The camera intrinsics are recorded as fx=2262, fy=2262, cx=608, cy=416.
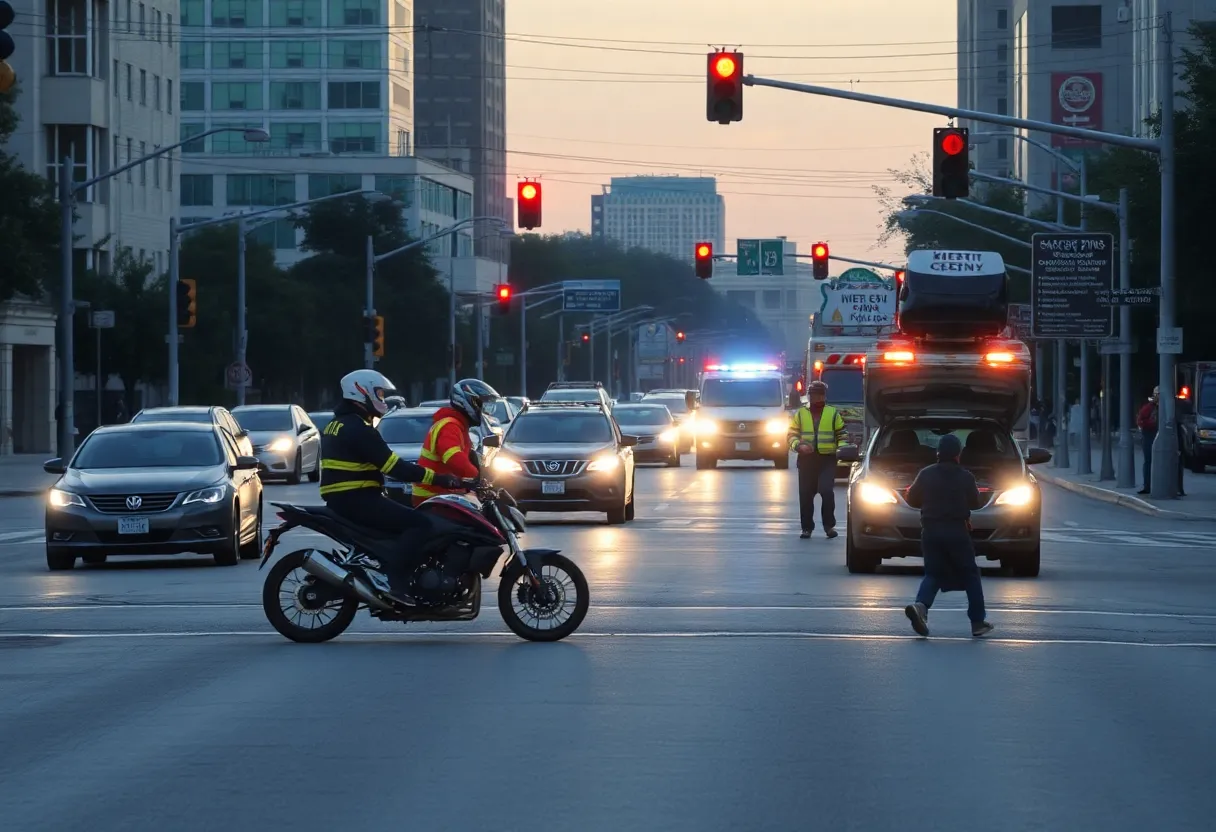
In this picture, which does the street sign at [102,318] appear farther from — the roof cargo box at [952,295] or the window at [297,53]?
the window at [297,53]

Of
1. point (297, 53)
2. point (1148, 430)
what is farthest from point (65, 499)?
point (297, 53)

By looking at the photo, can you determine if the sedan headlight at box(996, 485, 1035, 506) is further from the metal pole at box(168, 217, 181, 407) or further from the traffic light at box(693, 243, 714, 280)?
the metal pole at box(168, 217, 181, 407)

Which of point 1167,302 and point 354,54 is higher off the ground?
point 354,54

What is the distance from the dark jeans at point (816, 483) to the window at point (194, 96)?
126954mm

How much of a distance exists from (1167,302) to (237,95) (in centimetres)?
11958

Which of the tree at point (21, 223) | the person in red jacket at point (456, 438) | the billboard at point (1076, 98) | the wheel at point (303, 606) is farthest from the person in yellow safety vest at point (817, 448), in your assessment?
the billboard at point (1076, 98)

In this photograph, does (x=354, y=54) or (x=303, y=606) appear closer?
(x=303, y=606)

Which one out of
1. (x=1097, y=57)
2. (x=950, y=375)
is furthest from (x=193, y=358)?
(x=1097, y=57)

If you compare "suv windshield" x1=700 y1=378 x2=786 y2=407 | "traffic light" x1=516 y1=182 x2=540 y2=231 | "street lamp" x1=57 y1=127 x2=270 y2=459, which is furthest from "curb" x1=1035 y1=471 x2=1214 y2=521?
"street lamp" x1=57 y1=127 x2=270 y2=459

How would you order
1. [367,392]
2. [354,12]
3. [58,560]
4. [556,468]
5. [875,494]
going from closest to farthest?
1. [367,392]
2. [875,494]
3. [58,560]
4. [556,468]
5. [354,12]

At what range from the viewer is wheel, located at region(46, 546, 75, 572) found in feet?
74.3

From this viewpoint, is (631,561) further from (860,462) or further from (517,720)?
(517,720)

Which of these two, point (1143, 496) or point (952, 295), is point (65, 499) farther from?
point (1143, 496)

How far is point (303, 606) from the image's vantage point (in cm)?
1511
